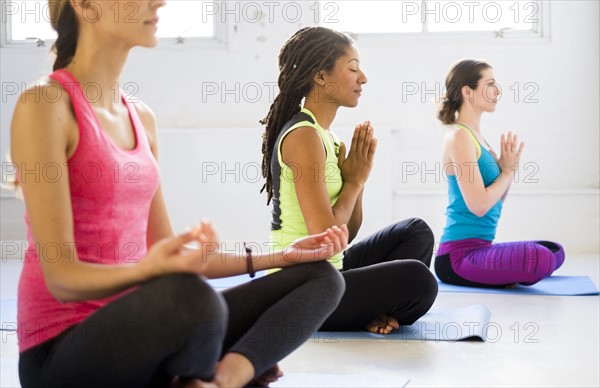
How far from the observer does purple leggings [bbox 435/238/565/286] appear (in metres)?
3.63

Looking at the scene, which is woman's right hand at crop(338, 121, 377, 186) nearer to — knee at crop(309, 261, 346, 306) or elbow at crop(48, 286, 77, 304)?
knee at crop(309, 261, 346, 306)

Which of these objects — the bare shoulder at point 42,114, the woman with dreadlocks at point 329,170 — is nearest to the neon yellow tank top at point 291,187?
the woman with dreadlocks at point 329,170

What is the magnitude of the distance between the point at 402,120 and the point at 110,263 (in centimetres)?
386

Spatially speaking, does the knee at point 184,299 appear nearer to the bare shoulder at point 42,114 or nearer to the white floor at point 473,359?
the bare shoulder at point 42,114

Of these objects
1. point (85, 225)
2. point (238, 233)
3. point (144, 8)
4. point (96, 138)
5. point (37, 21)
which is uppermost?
point (37, 21)

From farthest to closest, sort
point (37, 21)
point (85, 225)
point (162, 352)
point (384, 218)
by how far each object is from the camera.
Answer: point (37, 21) < point (384, 218) < point (85, 225) < point (162, 352)

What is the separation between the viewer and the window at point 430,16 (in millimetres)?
5160

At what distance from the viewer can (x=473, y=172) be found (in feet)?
12.0

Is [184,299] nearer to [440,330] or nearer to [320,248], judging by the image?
[320,248]

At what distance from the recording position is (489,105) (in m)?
3.76

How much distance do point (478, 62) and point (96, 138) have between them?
A: 8.49ft

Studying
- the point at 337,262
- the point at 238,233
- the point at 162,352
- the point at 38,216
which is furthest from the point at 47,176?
the point at 238,233

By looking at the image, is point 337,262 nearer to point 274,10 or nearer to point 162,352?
point 162,352

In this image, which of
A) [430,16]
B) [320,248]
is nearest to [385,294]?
[320,248]
